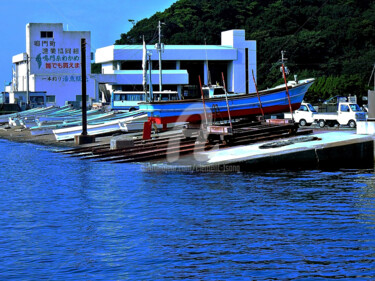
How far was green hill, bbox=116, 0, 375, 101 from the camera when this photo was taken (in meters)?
120

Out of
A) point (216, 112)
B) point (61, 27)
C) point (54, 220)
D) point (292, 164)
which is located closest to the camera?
point (54, 220)

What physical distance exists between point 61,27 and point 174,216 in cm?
8998

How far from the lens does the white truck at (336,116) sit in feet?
150

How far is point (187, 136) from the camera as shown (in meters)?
35.9

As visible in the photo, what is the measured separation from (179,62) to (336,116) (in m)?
59.6

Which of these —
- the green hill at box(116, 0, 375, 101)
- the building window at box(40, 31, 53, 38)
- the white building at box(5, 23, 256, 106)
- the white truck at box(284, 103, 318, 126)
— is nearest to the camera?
the white truck at box(284, 103, 318, 126)

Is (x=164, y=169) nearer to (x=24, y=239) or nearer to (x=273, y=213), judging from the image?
(x=273, y=213)

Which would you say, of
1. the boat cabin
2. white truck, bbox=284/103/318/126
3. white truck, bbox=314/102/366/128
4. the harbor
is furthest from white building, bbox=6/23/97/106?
white truck, bbox=314/102/366/128

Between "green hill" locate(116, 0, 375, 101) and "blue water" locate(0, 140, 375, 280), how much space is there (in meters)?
81.5

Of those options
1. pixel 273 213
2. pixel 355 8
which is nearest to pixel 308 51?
pixel 355 8

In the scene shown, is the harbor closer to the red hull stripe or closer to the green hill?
the red hull stripe

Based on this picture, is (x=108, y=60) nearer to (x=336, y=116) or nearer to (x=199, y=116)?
(x=336, y=116)

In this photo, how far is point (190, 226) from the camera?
17844mm

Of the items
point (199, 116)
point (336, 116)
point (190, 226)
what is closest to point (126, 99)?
point (336, 116)
